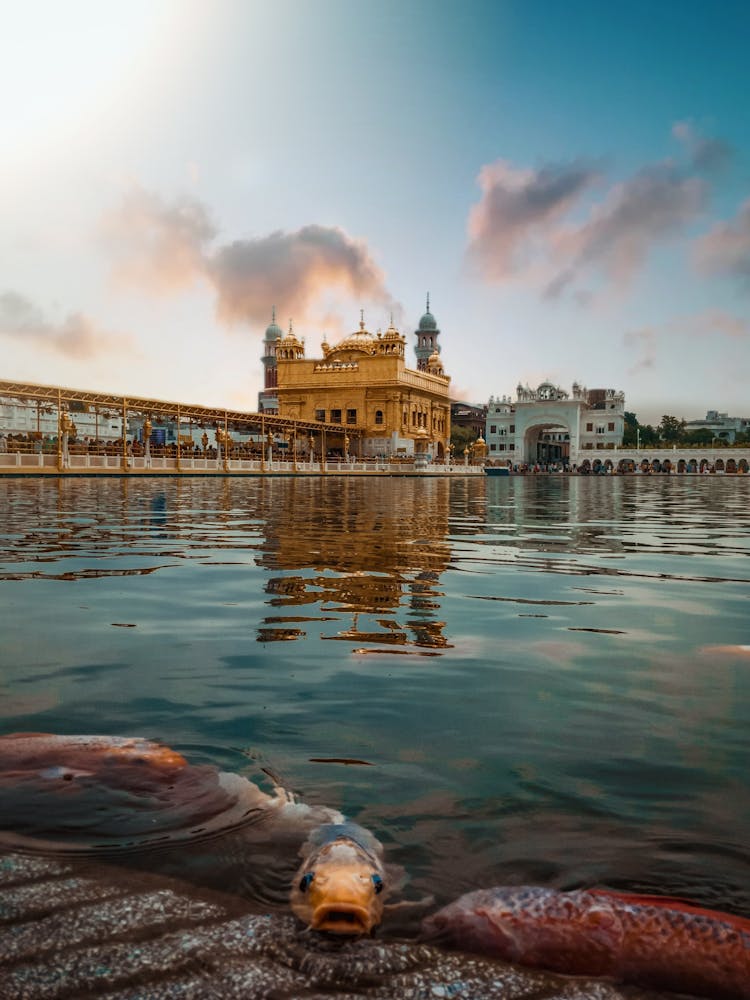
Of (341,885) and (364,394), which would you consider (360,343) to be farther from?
(341,885)

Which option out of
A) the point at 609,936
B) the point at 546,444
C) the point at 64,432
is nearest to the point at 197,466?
the point at 64,432

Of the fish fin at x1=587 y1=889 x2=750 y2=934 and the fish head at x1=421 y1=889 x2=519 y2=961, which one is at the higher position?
the fish fin at x1=587 y1=889 x2=750 y2=934

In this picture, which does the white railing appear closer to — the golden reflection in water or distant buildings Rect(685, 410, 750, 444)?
the golden reflection in water

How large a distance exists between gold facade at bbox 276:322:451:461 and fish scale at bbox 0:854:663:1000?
6617 cm

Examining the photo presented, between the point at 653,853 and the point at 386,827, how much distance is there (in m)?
0.79

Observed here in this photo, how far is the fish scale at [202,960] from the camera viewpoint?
1654 mm

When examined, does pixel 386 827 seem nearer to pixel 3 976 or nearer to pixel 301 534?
pixel 3 976

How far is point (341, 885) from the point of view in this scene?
1955mm

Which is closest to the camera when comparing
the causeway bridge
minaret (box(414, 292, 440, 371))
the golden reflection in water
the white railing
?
the golden reflection in water

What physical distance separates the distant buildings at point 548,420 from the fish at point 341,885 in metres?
96.3

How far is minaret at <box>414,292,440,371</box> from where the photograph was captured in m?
121

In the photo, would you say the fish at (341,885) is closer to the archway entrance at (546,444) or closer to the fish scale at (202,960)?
the fish scale at (202,960)

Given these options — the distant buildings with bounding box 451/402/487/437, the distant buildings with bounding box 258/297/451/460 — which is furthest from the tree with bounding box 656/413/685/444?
the distant buildings with bounding box 258/297/451/460

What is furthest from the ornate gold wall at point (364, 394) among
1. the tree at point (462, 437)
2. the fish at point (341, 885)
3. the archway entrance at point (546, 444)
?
the fish at point (341, 885)
